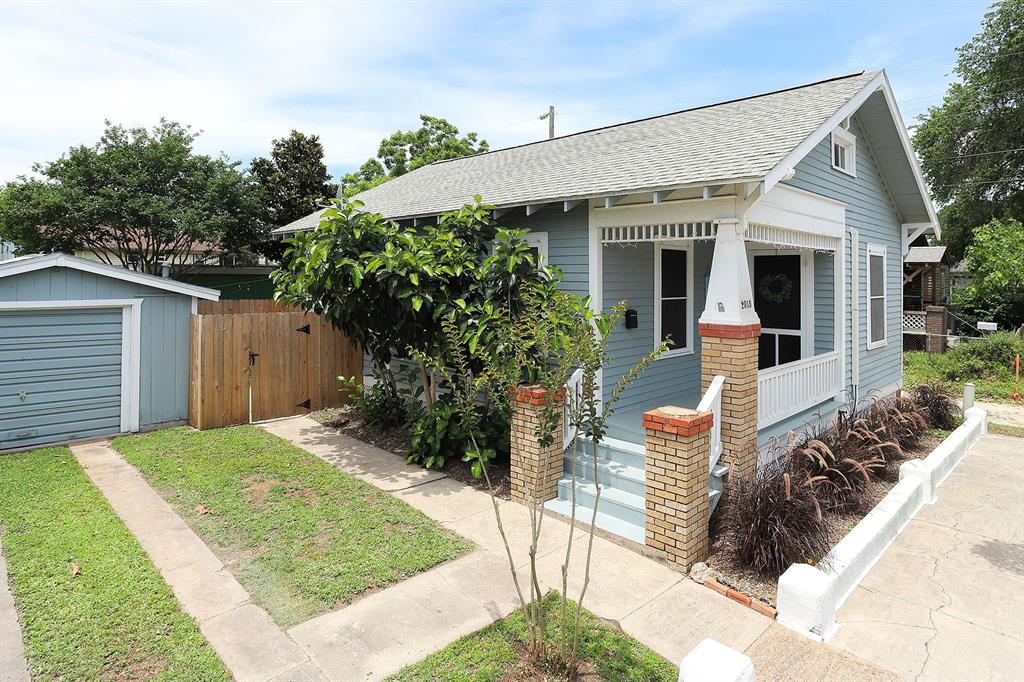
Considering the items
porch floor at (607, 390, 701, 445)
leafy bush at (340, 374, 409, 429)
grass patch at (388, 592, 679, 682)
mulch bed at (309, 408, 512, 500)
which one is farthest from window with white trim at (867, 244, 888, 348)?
grass patch at (388, 592, 679, 682)

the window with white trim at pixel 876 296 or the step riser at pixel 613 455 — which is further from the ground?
the window with white trim at pixel 876 296

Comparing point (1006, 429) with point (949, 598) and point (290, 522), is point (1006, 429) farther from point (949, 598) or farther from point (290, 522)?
point (290, 522)

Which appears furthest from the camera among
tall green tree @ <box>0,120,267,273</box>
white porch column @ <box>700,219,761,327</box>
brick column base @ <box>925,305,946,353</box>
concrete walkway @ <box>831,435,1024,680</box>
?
brick column base @ <box>925,305,946,353</box>

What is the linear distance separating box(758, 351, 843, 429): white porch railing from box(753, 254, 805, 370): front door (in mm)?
749

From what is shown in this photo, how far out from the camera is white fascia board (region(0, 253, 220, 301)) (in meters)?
7.37

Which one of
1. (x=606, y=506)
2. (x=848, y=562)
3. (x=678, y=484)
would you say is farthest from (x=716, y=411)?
(x=848, y=562)

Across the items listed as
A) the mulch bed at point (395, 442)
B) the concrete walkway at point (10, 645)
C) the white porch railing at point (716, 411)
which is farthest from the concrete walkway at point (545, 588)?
the concrete walkway at point (10, 645)

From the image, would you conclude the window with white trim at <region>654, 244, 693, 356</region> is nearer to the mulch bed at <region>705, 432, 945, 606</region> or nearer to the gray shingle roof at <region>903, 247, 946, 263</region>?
the mulch bed at <region>705, 432, 945, 606</region>

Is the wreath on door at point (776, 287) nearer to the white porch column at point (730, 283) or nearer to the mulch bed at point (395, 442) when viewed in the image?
the white porch column at point (730, 283)

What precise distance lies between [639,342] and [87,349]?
8.06 metres

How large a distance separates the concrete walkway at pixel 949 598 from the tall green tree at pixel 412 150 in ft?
83.4

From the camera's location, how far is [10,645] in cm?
354

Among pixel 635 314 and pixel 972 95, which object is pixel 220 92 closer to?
pixel 635 314

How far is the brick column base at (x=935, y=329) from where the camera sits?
19.1 metres
